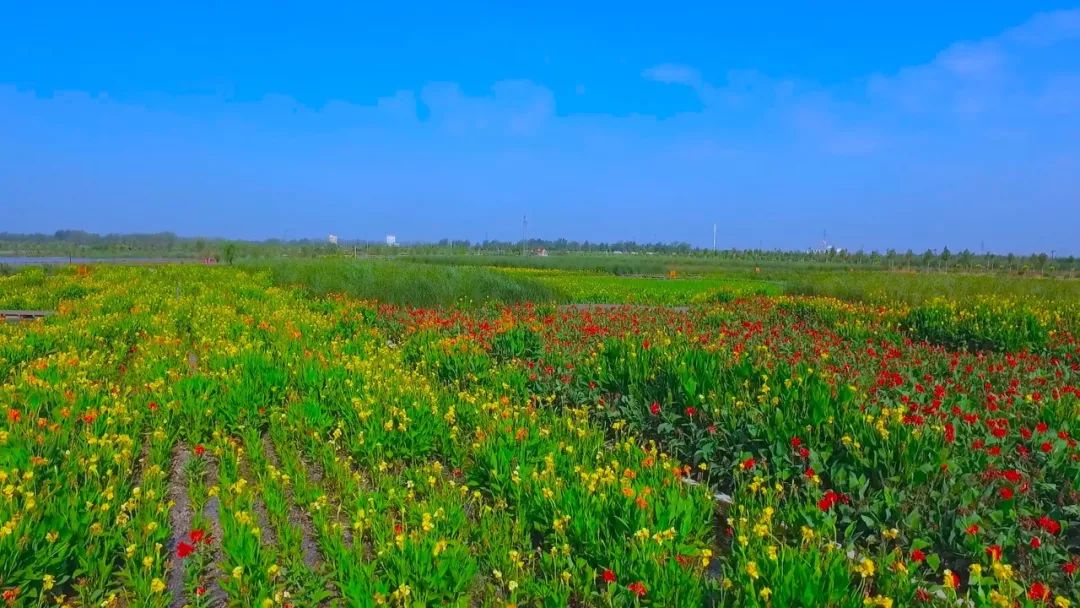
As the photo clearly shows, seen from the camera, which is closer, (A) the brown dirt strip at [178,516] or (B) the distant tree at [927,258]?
(A) the brown dirt strip at [178,516]

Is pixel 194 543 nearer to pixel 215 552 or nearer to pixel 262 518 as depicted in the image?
pixel 215 552

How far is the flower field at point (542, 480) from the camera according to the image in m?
2.97

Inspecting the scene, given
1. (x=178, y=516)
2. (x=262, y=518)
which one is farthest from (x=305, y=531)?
(x=178, y=516)

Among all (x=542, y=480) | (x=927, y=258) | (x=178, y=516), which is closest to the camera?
(x=542, y=480)

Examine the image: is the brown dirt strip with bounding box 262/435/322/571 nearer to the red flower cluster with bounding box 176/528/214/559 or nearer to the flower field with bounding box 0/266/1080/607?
the flower field with bounding box 0/266/1080/607

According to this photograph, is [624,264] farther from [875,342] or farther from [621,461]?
[621,461]

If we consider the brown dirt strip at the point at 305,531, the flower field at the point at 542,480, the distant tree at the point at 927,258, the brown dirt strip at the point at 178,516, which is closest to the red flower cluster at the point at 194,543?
the flower field at the point at 542,480

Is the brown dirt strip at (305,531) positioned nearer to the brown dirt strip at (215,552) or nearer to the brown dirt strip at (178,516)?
the brown dirt strip at (215,552)

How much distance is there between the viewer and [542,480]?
3799 mm

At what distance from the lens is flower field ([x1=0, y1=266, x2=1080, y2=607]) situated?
297 centimetres

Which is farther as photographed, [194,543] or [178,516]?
[178,516]

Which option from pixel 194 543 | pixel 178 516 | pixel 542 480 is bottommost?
pixel 178 516

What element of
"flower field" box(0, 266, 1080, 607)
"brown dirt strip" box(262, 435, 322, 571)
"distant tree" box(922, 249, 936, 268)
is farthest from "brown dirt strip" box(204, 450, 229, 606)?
"distant tree" box(922, 249, 936, 268)

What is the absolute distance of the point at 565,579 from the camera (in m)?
2.93
